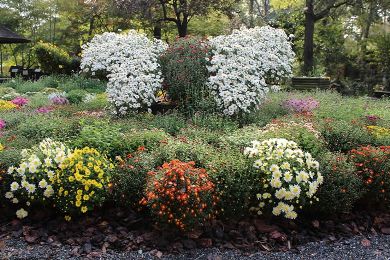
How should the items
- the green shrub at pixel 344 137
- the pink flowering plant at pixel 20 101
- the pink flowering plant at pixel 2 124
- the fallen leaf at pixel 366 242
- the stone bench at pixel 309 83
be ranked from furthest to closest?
the stone bench at pixel 309 83 → the pink flowering plant at pixel 20 101 → the pink flowering plant at pixel 2 124 → the green shrub at pixel 344 137 → the fallen leaf at pixel 366 242

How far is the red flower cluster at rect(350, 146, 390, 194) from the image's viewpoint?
4523mm

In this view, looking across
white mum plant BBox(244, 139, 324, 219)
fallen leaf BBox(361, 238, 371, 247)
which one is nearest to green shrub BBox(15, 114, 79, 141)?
white mum plant BBox(244, 139, 324, 219)

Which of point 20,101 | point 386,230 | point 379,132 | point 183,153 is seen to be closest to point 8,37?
point 20,101

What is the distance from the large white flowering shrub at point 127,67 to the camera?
7.46 meters

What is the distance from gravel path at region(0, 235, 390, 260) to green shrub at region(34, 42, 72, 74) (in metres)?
13.5

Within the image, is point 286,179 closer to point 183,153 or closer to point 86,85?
point 183,153

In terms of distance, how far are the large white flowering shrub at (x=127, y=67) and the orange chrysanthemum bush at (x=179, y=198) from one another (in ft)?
12.3

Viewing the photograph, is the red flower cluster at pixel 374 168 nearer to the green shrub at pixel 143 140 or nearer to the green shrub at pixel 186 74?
the green shrub at pixel 143 140

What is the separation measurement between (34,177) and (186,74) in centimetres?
408

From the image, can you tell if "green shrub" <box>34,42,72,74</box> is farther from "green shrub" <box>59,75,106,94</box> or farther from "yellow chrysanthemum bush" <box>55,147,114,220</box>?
"yellow chrysanthemum bush" <box>55,147,114,220</box>

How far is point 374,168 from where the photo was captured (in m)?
4.59

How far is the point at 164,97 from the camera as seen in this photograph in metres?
8.42

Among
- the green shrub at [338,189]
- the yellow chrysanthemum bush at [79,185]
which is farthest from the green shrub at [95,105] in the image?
the green shrub at [338,189]

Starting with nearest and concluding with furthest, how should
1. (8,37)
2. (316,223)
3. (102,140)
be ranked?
1. (316,223)
2. (102,140)
3. (8,37)
